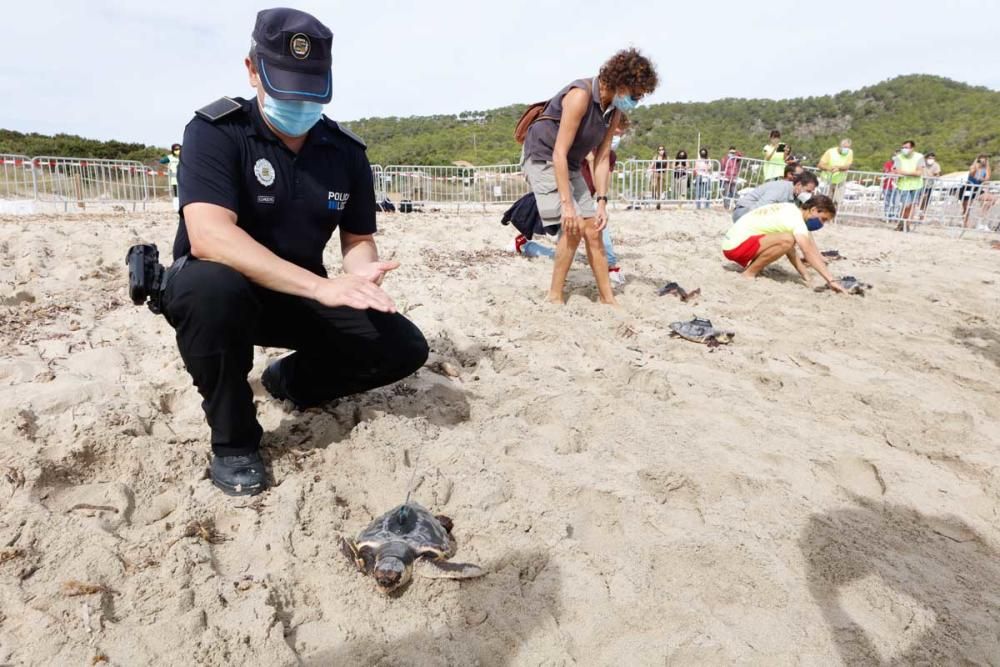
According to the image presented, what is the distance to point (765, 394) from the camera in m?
2.83

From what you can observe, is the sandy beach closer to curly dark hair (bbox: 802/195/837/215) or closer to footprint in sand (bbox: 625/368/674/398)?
footprint in sand (bbox: 625/368/674/398)

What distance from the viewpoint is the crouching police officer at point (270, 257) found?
1745 millimetres

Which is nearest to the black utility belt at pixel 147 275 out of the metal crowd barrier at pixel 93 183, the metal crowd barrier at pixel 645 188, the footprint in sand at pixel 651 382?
the footprint in sand at pixel 651 382

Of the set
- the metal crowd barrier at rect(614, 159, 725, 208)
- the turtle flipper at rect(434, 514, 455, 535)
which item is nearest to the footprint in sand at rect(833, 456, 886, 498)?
the turtle flipper at rect(434, 514, 455, 535)

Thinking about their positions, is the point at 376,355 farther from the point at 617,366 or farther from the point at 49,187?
the point at 49,187

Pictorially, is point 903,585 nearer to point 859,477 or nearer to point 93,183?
point 859,477

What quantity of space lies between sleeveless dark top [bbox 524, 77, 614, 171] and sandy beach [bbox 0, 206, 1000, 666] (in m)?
1.27

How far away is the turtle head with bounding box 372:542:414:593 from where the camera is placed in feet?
4.68

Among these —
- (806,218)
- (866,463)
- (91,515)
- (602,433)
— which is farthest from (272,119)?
(806,218)

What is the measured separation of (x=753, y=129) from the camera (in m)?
63.9

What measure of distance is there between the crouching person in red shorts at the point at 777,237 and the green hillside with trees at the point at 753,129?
25275mm

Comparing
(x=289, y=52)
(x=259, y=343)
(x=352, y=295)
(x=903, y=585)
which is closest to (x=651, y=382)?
(x=903, y=585)

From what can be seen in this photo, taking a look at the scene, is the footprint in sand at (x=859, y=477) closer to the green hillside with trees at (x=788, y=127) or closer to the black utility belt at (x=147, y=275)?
the black utility belt at (x=147, y=275)

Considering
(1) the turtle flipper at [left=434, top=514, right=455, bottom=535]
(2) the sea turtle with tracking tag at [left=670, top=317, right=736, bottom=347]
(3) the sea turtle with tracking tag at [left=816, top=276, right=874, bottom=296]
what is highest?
(3) the sea turtle with tracking tag at [left=816, top=276, right=874, bottom=296]
